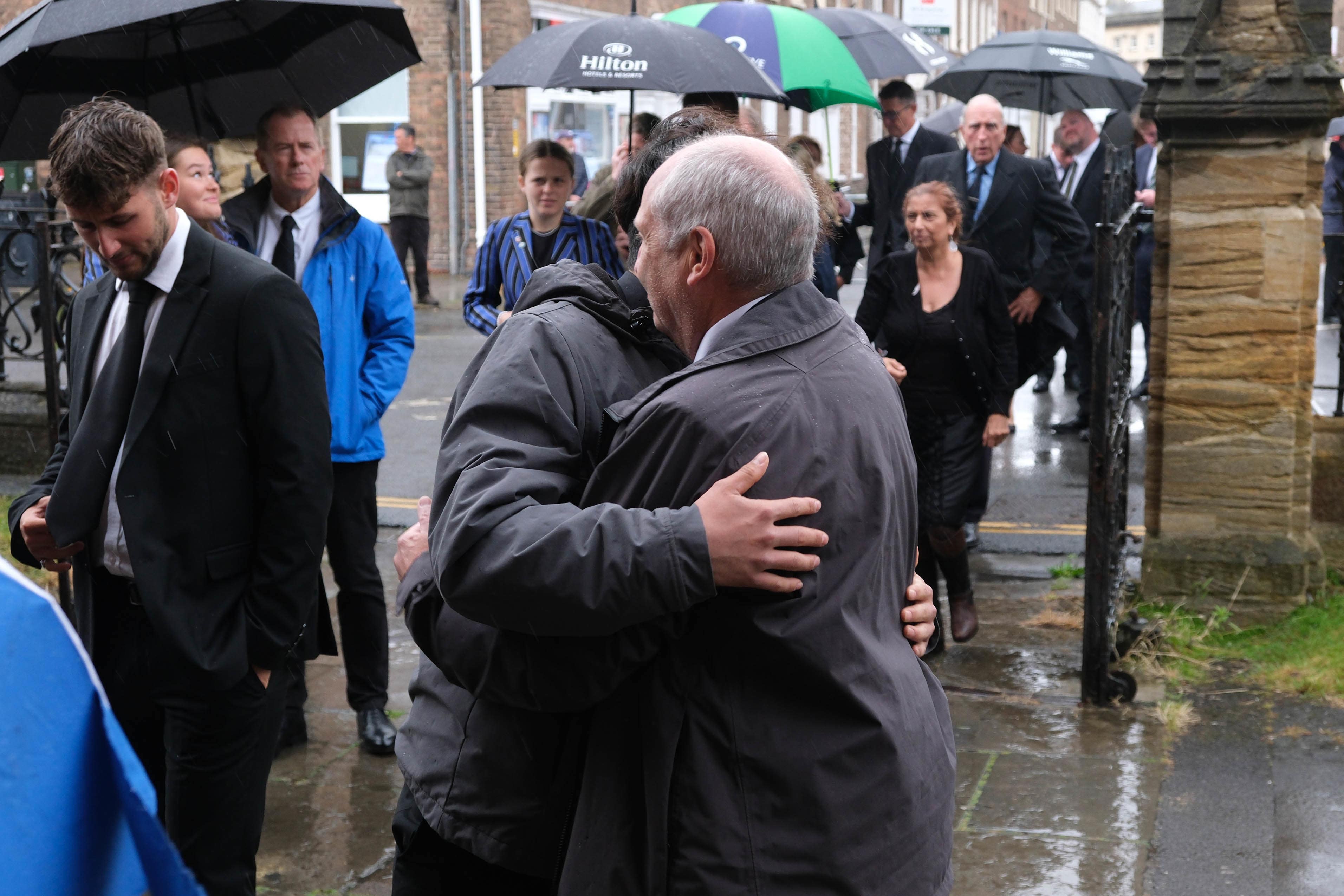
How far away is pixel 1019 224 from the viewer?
7.86m

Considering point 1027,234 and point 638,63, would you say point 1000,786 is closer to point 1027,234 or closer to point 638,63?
point 638,63

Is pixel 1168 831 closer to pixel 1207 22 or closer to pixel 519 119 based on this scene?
pixel 1207 22

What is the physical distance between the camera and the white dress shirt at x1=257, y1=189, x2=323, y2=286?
4711mm

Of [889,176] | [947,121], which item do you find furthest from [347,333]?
[947,121]

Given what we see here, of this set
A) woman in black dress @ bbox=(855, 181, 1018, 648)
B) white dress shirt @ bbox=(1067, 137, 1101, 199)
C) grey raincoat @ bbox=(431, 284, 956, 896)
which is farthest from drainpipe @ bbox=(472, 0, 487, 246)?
grey raincoat @ bbox=(431, 284, 956, 896)

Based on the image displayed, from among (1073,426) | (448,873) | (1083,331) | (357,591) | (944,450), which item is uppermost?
(1083,331)

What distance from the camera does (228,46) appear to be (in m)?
4.95

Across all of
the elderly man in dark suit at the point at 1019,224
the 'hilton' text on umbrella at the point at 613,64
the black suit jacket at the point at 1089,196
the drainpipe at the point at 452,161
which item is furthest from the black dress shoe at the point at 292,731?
the drainpipe at the point at 452,161

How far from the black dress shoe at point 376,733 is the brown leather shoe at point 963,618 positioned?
224cm

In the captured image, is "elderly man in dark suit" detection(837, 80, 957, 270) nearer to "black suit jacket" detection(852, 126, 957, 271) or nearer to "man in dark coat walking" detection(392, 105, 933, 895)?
"black suit jacket" detection(852, 126, 957, 271)

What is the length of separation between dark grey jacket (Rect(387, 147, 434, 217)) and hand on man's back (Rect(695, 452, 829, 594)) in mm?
16773

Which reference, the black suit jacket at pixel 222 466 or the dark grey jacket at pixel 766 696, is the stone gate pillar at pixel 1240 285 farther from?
the dark grey jacket at pixel 766 696

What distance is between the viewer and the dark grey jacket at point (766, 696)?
77.2 inches

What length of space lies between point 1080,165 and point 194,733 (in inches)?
348
